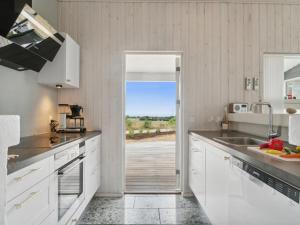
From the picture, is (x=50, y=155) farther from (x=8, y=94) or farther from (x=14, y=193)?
(x=8, y=94)

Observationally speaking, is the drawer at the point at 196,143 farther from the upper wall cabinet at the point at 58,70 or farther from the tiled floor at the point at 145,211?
the upper wall cabinet at the point at 58,70

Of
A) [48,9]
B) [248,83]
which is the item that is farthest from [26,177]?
[248,83]

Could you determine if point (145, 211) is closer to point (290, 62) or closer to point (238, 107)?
point (238, 107)

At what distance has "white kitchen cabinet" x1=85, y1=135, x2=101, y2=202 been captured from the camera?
3.01 meters

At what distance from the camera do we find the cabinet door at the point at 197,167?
2.89 metres

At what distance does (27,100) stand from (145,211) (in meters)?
1.91

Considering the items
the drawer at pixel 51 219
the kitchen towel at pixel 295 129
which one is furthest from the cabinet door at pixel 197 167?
the drawer at pixel 51 219

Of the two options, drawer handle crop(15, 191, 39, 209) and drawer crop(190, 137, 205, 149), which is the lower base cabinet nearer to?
drawer crop(190, 137, 205, 149)

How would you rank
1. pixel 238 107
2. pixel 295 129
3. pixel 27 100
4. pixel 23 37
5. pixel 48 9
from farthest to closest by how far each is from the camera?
1. pixel 238 107
2. pixel 48 9
3. pixel 27 100
4. pixel 23 37
5. pixel 295 129

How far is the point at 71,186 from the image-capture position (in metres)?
2.34

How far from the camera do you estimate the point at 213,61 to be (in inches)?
153

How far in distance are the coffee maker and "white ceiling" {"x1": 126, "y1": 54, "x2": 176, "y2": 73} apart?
3.45 m

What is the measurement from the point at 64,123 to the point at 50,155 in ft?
5.81

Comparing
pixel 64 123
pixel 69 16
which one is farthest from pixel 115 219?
pixel 69 16
